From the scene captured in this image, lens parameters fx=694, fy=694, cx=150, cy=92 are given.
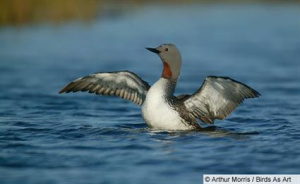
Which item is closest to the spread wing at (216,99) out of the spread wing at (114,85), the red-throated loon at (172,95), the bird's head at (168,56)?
the red-throated loon at (172,95)

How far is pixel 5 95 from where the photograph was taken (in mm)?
11242

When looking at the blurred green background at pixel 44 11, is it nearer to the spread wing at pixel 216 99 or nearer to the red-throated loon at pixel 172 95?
the red-throated loon at pixel 172 95

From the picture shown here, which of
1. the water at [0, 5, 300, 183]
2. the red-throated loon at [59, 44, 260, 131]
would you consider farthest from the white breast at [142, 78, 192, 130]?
the water at [0, 5, 300, 183]

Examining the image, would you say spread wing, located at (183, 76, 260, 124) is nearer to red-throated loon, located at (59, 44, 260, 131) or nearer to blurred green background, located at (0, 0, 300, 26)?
red-throated loon, located at (59, 44, 260, 131)

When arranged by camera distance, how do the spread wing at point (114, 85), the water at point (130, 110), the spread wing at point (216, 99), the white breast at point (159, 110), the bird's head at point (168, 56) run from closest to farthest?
the water at point (130, 110)
the white breast at point (159, 110)
the spread wing at point (216, 99)
the bird's head at point (168, 56)
the spread wing at point (114, 85)

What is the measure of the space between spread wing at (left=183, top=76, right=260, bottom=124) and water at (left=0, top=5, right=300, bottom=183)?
0.76 ft

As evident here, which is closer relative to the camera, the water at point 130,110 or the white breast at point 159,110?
the water at point 130,110

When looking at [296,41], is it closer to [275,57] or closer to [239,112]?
[275,57]

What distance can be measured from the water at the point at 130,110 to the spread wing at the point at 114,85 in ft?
1.42

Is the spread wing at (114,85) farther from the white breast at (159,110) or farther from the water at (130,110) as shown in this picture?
the white breast at (159,110)

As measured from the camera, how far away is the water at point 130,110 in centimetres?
647

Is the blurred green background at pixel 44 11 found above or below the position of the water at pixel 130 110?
above

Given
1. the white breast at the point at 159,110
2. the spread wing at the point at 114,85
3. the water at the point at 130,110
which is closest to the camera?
the water at the point at 130,110

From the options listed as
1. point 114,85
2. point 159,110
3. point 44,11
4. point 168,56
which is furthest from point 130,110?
point 44,11
